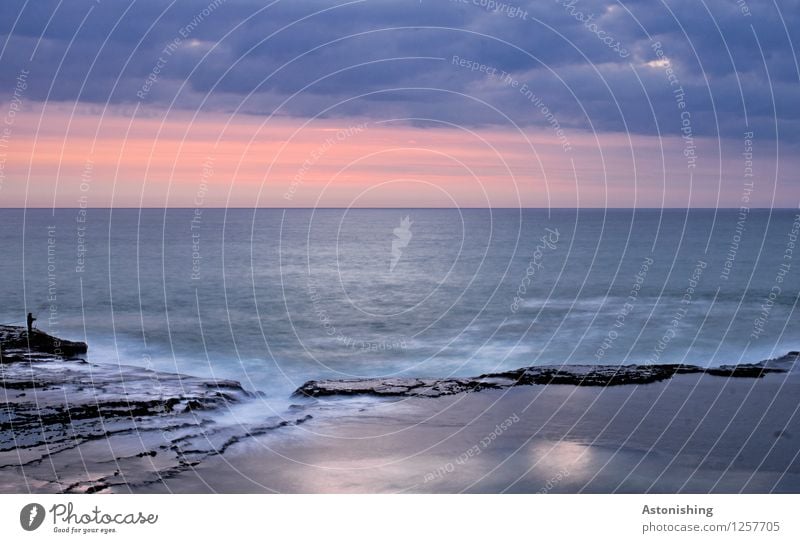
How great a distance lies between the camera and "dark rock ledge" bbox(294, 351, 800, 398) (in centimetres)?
1947

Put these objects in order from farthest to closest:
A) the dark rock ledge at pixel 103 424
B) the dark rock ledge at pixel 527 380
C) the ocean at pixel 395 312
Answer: the ocean at pixel 395 312, the dark rock ledge at pixel 527 380, the dark rock ledge at pixel 103 424

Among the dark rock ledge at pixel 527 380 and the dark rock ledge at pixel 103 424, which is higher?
the dark rock ledge at pixel 527 380

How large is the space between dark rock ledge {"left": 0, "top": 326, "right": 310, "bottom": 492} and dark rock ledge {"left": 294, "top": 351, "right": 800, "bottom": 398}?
2.36 meters

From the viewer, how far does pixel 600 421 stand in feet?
56.5

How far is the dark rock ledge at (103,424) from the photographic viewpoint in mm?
13438

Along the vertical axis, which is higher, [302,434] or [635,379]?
[635,379]

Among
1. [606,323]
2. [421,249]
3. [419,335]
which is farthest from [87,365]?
[421,249]

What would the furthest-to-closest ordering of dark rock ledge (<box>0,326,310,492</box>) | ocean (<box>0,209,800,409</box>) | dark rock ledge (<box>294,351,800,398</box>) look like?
ocean (<box>0,209,800,409</box>) < dark rock ledge (<box>294,351,800,398</box>) < dark rock ledge (<box>0,326,310,492</box>)

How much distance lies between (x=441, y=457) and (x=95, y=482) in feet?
19.3

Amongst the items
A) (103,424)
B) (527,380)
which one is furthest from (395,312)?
(103,424)

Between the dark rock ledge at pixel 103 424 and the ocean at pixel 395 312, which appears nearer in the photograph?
the dark rock ledge at pixel 103 424

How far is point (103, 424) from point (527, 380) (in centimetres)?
989

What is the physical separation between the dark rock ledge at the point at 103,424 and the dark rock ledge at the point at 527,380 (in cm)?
236
